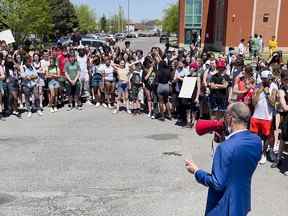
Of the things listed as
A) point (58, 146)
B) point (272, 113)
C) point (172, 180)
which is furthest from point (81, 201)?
point (272, 113)

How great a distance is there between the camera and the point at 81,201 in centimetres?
654

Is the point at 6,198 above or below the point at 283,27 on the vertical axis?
below

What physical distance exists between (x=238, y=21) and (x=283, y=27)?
4181 millimetres

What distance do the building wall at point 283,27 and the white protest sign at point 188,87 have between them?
105ft

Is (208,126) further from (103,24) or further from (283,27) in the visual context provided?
(103,24)

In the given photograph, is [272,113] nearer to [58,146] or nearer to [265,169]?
[265,169]

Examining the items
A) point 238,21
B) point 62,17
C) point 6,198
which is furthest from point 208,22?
point 6,198

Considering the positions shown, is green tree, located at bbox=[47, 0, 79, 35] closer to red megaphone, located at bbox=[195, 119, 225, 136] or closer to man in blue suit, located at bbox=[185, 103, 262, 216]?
red megaphone, located at bbox=[195, 119, 225, 136]

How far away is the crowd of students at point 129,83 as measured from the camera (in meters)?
11.4

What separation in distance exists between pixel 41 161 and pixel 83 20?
302 ft

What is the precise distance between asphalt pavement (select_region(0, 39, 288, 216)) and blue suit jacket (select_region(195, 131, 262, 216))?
2640mm

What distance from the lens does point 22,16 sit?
35.8 meters

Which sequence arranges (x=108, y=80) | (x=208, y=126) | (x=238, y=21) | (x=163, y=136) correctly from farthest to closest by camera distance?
(x=238, y=21), (x=108, y=80), (x=163, y=136), (x=208, y=126)

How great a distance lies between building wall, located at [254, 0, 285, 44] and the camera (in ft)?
134
